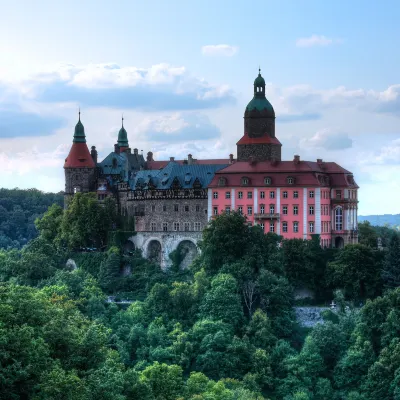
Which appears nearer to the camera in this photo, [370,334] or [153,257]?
[370,334]

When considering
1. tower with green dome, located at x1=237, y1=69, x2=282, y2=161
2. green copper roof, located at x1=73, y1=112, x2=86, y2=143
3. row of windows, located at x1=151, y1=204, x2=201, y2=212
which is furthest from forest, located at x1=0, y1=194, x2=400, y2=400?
tower with green dome, located at x1=237, y1=69, x2=282, y2=161

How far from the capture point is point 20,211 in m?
175

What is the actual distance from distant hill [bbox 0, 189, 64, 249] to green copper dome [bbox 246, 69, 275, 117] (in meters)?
66.9

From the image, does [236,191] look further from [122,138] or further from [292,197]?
[122,138]

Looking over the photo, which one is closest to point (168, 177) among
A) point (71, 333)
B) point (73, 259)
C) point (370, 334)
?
point (73, 259)

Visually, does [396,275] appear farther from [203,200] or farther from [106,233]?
[106,233]

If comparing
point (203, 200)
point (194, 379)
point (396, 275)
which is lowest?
point (194, 379)

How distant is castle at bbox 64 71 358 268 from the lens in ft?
322

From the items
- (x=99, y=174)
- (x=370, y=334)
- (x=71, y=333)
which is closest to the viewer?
(x=71, y=333)

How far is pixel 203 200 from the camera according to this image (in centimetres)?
10194

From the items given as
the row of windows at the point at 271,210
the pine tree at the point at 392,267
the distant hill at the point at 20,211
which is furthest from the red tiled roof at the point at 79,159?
the distant hill at the point at 20,211

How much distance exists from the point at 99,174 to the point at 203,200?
12.2m

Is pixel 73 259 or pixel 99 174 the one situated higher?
pixel 99 174

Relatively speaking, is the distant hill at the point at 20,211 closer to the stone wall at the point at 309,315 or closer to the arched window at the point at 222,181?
the arched window at the point at 222,181
